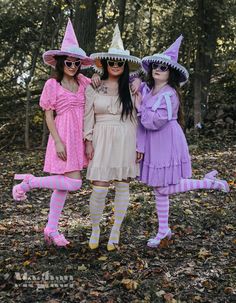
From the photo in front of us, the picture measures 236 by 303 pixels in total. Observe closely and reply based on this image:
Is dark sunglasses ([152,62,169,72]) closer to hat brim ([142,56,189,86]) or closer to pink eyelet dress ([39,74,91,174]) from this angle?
hat brim ([142,56,189,86])

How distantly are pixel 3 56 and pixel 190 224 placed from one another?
790 centimetres

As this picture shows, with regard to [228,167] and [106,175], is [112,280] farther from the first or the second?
[228,167]

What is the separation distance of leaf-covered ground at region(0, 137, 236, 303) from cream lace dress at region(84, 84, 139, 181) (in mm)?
714

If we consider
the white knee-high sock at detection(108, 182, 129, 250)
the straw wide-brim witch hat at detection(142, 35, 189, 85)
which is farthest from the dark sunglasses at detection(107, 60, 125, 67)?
the white knee-high sock at detection(108, 182, 129, 250)

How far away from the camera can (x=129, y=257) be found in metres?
4.08

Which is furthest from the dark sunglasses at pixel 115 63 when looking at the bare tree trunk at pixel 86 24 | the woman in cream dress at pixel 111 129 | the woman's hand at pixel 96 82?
the bare tree trunk at pixel 86 24


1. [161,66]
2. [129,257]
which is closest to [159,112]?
[161,66]

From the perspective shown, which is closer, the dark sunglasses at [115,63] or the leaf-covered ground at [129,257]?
the leaf-covered ground at [129,257]

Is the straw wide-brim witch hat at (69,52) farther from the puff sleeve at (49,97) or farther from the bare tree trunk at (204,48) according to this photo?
the bare tree trunk at (204,48)

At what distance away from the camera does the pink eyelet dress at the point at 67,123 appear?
406 centimetres

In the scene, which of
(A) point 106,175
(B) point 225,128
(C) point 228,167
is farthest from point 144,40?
(A) point 106,175

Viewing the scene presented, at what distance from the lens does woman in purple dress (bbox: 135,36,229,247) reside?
13.4 feet

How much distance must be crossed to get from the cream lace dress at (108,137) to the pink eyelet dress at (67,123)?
0.08m

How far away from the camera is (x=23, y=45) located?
11148 millimetres
